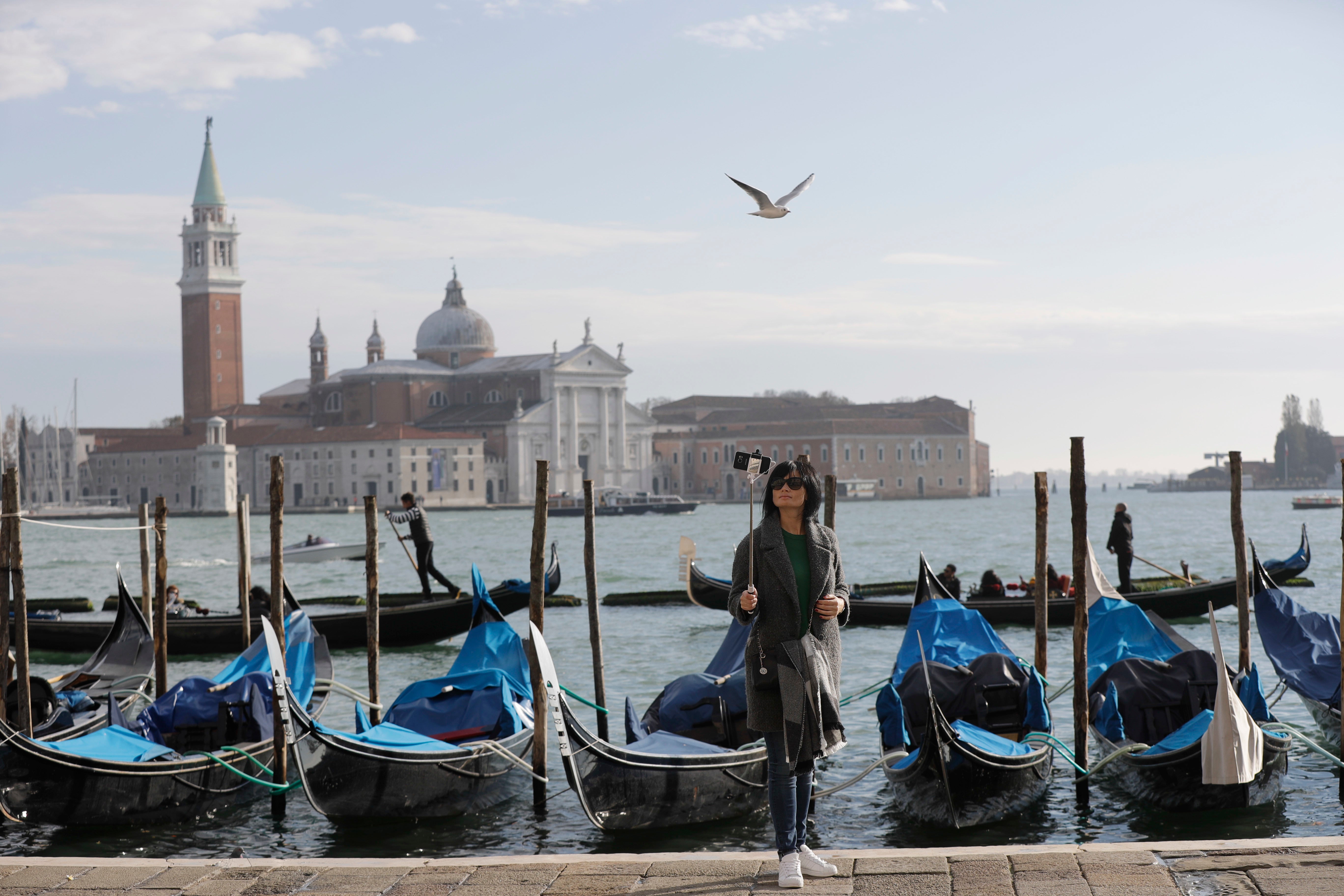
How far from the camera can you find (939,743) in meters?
4.01

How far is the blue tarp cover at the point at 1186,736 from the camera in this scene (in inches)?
169

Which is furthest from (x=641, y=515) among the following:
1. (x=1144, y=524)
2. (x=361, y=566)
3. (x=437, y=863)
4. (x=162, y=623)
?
(x=437, y=863)

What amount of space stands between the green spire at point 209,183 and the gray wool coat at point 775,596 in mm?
52011

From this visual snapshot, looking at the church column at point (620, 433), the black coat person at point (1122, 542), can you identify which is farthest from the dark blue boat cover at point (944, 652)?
the church column at point (620, 433)

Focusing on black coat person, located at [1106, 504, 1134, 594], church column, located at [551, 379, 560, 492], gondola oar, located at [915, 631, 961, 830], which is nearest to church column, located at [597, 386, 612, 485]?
church column, located at [551, 379, 560, 492]

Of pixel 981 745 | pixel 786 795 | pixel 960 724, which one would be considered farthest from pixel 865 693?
pixel 786 795

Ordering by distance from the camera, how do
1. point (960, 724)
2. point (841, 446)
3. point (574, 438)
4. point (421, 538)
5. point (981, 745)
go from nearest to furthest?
point (981, 745)
point (960, 724)
point (421, 538)
point (574, 438)
point (841, 446)

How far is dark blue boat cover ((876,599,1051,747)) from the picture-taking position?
4.66 meters

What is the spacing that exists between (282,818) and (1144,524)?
34687 millimetres

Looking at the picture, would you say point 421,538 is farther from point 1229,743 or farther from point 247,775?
point 1229,743

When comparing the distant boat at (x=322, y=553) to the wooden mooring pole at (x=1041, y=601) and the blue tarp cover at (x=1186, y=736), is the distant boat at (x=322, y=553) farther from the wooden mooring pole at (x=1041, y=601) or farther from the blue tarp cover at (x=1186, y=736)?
the blue tarp cover at (x=1186, y=736)

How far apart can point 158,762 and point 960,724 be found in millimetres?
2510

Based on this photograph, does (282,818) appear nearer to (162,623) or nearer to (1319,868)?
(162,623)

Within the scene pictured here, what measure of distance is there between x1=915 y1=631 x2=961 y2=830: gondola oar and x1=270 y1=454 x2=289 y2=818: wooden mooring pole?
6.17 feet
